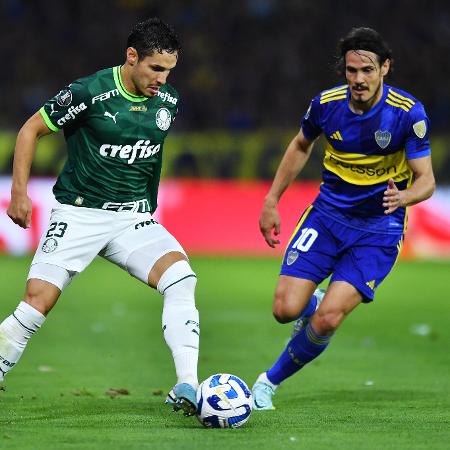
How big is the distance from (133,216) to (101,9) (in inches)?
670

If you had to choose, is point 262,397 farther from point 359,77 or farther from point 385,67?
point 385,67

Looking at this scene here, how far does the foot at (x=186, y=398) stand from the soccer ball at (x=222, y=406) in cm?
3

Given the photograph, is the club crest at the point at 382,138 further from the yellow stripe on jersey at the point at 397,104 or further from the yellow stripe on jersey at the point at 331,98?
the yellow stripe on jersey at the point at 331,98

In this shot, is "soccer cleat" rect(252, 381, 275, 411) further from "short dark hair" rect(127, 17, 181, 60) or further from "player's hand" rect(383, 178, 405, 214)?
"short dark hair" rect(127, 17, 181, 60)

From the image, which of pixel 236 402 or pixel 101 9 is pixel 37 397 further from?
pixel 101 9

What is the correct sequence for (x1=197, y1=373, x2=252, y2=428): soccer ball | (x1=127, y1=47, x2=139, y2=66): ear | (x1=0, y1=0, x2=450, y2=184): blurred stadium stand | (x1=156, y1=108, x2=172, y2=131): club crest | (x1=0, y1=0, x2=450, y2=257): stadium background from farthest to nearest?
(x1=0, y1=0, x2=450, y2=184): blurred stadium stand → (x1=0, y1=0, x2=450, y2=257): stadium background → (x1=156, y1=108, x2=172, y2=131): club crest → (x1=127, y1=47, x2=139, y2=66): ear → (x1=197, y1=373, x2=252, y2=428): soccer ball

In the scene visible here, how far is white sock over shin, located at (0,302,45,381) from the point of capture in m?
5.72

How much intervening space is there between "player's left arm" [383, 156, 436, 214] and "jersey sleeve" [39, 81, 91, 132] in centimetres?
169

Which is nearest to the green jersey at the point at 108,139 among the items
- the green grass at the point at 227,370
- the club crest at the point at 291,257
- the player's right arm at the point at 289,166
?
the player's right arm at the point at 289,166

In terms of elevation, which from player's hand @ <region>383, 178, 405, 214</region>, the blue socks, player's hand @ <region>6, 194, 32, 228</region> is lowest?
the blue socks

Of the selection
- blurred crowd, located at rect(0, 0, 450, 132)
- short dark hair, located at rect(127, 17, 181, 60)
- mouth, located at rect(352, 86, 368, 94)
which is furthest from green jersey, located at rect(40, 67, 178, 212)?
blurred crowd, located at rect(0, 0, 450, 132)

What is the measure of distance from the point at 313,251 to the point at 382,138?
2.52 feet

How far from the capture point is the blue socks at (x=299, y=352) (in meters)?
6.35

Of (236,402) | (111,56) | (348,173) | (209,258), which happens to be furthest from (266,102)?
(236,402)
